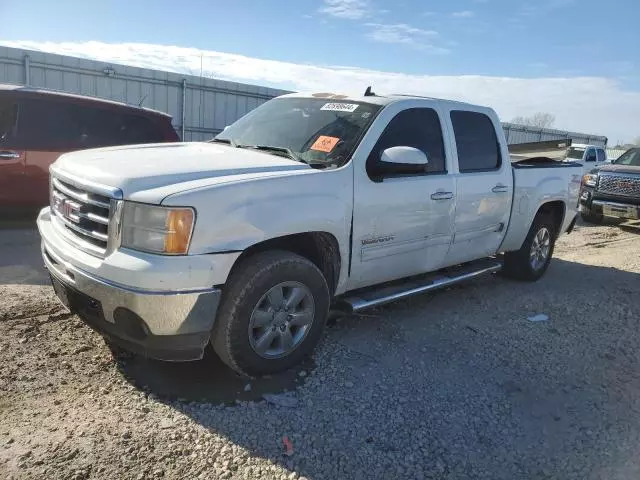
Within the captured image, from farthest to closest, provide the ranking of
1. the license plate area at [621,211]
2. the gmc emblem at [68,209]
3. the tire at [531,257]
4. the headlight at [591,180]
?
1. the headlight at [591,180]
2. the license plate area at [621,211]
3. the tire at [531,257]
4. the gmc emblem at [68,209]

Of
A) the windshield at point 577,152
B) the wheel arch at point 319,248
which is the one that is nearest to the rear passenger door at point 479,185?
the wheel arch at point 319,248

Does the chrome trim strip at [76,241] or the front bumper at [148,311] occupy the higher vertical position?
the chrome trim strip at [76,241]

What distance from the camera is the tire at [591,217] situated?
11.9 metres

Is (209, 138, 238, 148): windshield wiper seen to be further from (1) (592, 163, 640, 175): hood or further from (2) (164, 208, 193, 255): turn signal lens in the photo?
(1) (592, 163, 640, 175): hood

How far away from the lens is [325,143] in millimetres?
3975

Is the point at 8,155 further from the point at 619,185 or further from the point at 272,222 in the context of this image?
the point at 619,185

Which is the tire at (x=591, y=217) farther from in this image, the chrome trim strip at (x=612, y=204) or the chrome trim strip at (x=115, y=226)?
the chrome trim strip at (x=115, y=226)

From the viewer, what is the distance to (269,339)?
3.43m

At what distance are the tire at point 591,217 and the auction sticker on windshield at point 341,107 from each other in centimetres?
942

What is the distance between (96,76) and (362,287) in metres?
10.1

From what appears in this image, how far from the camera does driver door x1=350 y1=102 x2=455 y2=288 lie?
390 centimetres

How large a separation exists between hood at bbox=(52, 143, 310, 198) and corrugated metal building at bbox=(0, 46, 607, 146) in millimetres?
7187

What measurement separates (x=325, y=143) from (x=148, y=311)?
182cm

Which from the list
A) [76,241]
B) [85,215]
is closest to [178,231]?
[85,215]
